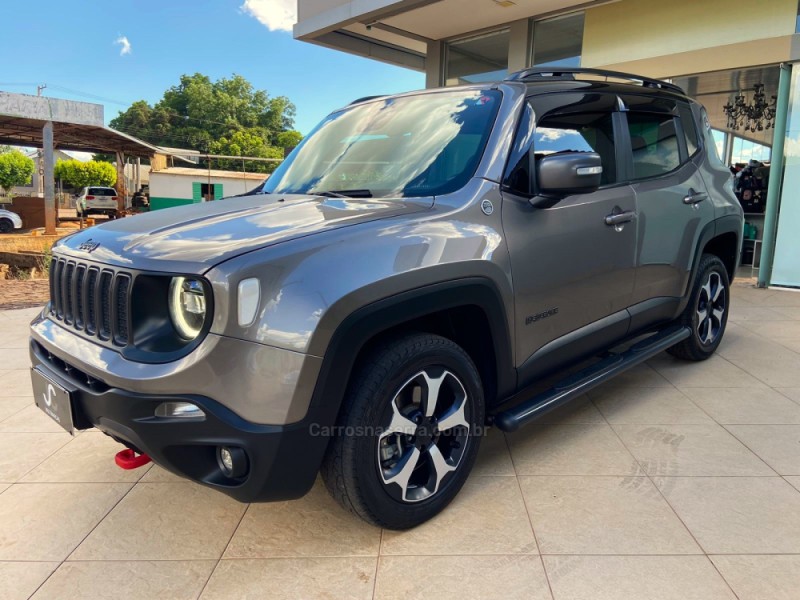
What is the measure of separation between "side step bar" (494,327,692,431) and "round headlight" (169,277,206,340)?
4.46 ft

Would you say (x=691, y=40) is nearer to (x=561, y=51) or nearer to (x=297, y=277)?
(x=561, y=51)

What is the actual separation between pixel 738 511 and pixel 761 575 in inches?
17.9

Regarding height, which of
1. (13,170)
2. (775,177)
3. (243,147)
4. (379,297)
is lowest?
(379,297)

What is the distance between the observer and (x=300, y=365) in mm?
1915

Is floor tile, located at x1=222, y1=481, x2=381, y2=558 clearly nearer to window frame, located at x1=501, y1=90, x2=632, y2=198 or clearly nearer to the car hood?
the car hood

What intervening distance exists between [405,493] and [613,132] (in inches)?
90.8

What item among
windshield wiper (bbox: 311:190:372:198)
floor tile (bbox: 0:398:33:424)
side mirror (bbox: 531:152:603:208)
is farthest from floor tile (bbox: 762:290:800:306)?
floor tile (bbox: 0:398:33:424)

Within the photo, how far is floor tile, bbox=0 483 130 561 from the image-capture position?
7.87 ft

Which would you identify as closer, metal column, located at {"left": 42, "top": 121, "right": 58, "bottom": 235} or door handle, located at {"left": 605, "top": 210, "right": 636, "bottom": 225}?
door handle, located at {"left": 605, "top": 210, "right": 636, "bottom": 225}

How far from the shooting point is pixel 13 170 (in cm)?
4722

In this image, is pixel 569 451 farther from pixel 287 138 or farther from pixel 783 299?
pixel 287 138

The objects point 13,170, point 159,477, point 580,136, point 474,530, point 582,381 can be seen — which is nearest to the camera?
point 474,530

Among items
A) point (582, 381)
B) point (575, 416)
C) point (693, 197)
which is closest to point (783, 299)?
point (693, 197)

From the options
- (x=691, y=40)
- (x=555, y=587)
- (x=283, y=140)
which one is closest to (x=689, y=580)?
(x=555, y=587)
